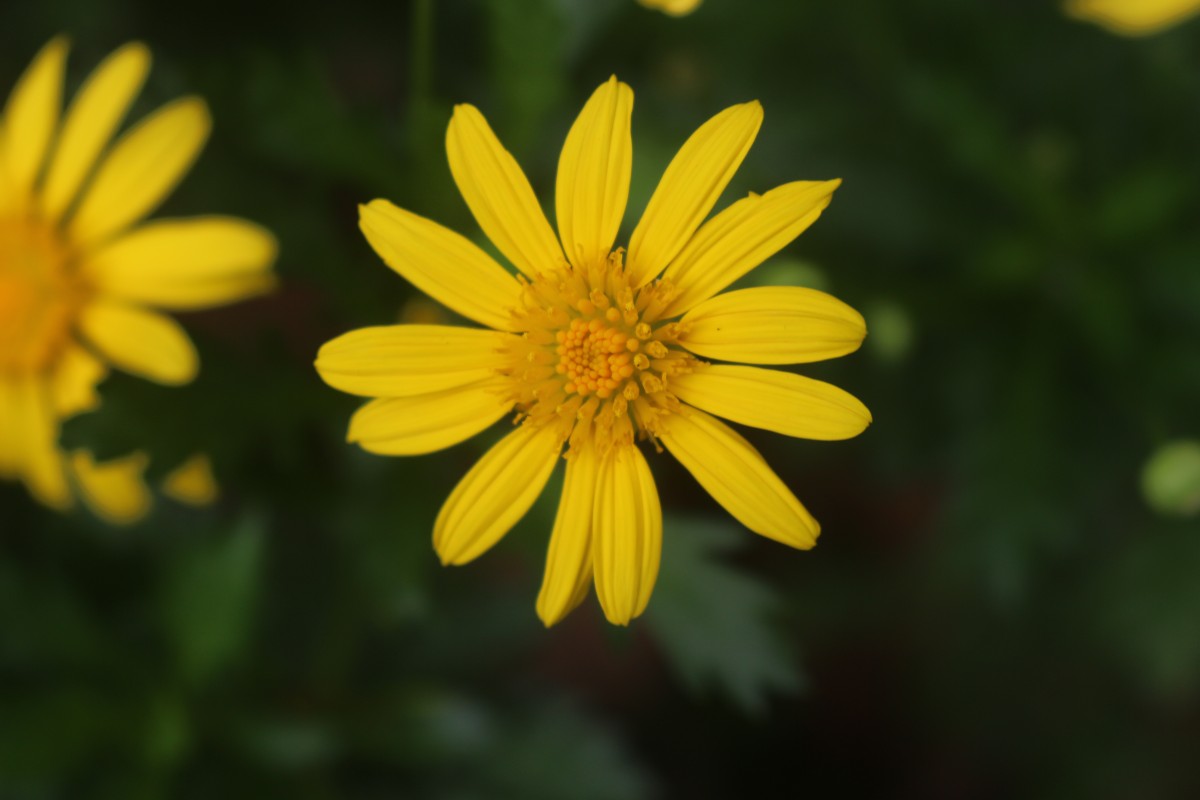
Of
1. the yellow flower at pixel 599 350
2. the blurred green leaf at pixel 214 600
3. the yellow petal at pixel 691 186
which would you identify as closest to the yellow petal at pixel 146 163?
the blurred green leaf at pixel 214 600

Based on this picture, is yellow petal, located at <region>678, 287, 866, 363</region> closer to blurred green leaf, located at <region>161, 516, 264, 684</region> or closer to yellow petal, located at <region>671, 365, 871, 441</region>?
yellow petal, located at <region>671, 365, 871, 441</region>

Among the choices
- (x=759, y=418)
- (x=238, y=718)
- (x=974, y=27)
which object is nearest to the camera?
(x=759, y=418)

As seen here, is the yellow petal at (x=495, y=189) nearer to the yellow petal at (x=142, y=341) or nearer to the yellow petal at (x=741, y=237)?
the yellow petal at (x=741, y=237)

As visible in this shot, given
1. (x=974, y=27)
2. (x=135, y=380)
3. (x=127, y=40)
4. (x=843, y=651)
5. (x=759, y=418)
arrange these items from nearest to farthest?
(x=759, y=418) < (x=135, y=380) < (x=974, y=27) < (x=127, y=40) < (x=843, y=651)

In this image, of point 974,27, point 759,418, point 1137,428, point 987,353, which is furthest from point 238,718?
point 974,27

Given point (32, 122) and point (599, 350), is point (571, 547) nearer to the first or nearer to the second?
point (599, 350)

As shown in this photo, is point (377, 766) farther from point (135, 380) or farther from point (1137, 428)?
point (1137, 428)

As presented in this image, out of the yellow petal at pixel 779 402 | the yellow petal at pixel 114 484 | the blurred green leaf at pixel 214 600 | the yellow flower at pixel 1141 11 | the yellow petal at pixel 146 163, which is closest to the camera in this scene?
the yellow petal at pixel 779 402
